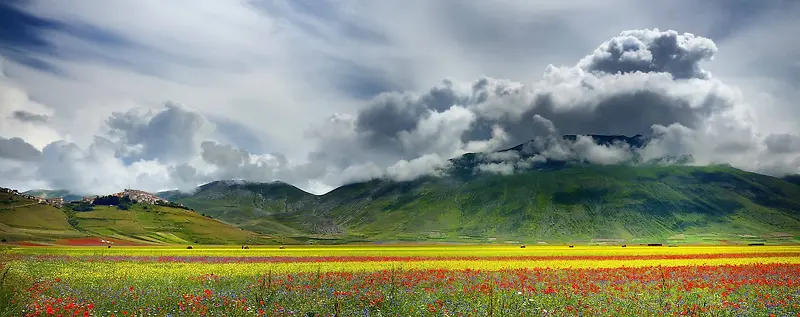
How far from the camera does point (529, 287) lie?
92.6ft

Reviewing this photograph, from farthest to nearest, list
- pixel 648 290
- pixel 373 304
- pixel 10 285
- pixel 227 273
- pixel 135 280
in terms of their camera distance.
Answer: pixel 227 273, pixel 135 280, pixel 648 290, pixel 10 285, pixel 373 304

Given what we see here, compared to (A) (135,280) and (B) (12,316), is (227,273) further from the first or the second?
(B) (12,316)

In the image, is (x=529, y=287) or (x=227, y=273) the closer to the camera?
(x=529, y=287)

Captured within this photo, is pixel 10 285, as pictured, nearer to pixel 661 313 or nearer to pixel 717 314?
pixel 661 313

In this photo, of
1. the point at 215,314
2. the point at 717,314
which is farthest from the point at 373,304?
the point at 717,314

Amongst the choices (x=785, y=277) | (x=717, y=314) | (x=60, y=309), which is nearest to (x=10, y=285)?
(x=60, y=309)

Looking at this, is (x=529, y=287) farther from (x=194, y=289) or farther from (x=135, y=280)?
(x=135, y=280)

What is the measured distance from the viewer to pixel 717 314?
65.4ft

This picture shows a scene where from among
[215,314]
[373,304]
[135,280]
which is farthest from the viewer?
[135,280]

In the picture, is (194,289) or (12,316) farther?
(194,289)

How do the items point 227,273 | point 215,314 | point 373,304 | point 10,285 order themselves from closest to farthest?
point 215,314 → point 373,304 → point 10,285 → point 227,273

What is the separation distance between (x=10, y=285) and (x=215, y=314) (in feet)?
38.0

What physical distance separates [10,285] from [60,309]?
600 centimetres

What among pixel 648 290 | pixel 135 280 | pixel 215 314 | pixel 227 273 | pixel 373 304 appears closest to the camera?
pixel 215 314
